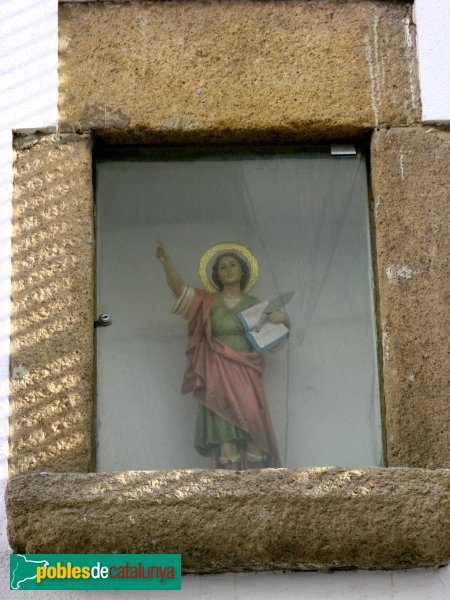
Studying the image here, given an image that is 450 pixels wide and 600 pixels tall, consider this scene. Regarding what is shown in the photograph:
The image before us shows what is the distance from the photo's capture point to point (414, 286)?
179 inches

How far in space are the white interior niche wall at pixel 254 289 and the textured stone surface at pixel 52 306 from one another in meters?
0.14

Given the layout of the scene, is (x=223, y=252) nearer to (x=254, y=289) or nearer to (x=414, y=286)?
(x=254, y=289)

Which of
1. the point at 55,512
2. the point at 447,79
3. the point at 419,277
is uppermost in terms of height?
the point at 447,79

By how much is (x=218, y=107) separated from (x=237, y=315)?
0.65 meters

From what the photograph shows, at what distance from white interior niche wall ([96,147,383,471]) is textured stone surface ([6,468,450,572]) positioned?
0.29 m

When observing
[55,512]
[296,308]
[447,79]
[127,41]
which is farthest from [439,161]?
[55,512]

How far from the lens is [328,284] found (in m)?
4.74

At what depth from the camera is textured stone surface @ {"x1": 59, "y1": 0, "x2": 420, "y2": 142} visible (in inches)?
186

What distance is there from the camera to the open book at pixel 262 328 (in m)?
4.65

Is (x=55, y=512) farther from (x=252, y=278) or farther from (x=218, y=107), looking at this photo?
(x=218, y=107)
